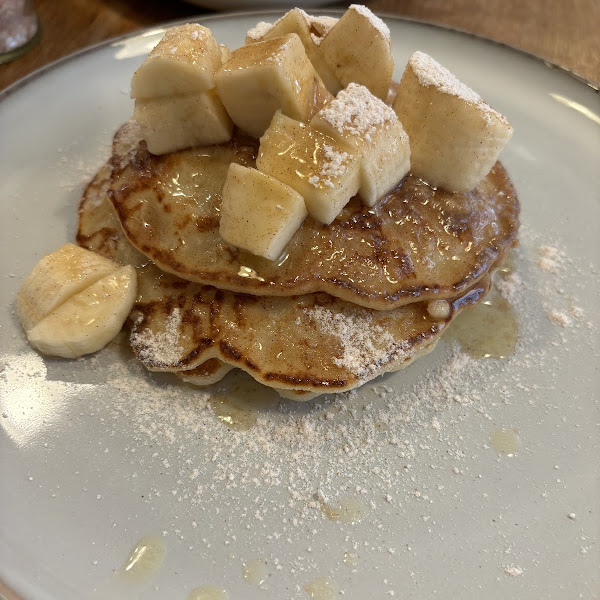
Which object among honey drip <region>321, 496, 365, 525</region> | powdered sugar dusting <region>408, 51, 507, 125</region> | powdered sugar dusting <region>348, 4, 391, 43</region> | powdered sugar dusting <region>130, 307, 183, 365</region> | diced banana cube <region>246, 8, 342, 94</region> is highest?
powdered sugar dusting <region>348, 4, 391, 43</region>

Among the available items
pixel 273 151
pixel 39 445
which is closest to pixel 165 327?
pixel 39 445

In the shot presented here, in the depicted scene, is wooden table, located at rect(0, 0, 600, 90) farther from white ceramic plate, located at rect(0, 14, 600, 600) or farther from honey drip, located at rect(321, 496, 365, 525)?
honey drip, located at rect(321, 496, 365, 525)

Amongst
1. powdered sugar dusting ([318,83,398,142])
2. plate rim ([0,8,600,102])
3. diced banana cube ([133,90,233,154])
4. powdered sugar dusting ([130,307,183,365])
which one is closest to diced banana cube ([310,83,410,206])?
powdered sugar dusting ([318,83,398,142])

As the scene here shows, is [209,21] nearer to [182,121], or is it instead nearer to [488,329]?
[182,121]

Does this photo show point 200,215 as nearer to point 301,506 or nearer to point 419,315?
point 419,315

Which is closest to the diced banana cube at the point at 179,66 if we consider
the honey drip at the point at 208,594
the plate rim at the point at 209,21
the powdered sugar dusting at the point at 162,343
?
the powdered sugar dusting at the point at 162,343

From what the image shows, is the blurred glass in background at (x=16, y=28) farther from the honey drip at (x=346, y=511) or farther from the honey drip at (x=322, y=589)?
the honey drip at (x=322, y=589)
